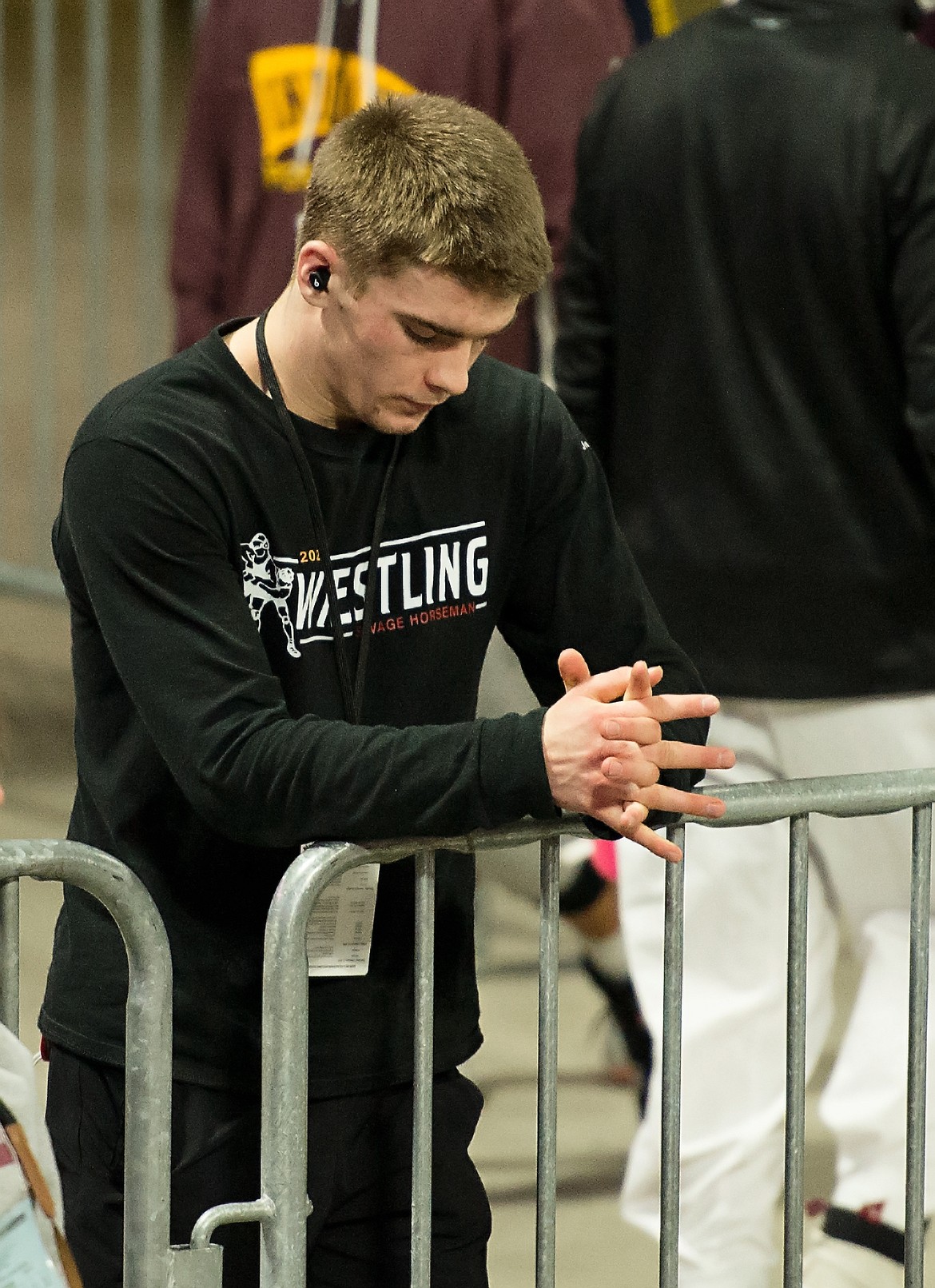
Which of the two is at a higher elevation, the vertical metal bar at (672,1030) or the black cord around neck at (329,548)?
the black cord around neck at (329,548)

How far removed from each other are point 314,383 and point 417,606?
23 centimetres

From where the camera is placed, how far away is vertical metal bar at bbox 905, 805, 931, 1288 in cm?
215

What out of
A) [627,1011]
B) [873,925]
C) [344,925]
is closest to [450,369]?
[344,925]

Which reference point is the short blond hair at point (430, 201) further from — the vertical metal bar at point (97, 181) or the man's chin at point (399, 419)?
the vertical metal bar at point (97, 181)

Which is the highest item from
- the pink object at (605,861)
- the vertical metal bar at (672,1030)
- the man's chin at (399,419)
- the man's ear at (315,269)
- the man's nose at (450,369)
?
the man's ear at (315,269)

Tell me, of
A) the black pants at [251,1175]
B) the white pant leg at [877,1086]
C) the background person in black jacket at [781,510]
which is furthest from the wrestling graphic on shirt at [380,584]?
the white pant leg at [877,1086]

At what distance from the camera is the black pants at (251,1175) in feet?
6.59

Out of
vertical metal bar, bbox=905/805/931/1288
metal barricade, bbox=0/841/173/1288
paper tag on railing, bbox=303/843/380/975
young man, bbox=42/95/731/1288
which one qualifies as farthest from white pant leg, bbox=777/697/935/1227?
metal barricade, bbox=0/841/173/1288

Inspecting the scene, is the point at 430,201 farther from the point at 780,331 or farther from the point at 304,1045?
the point at 780,331

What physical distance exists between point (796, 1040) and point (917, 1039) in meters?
0.15

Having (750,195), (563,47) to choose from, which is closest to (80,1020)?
(750,195)

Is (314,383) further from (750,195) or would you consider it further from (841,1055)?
(841,1055)

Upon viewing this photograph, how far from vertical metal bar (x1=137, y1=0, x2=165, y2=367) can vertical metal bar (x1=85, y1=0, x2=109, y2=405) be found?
0.30ft

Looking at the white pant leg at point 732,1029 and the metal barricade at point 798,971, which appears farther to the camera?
the white pant leg at point 732,1029
